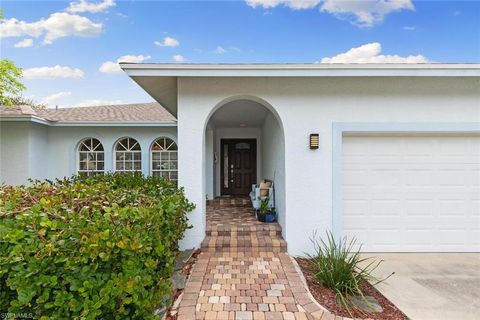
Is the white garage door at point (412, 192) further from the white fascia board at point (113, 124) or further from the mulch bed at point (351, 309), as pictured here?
the white fascia board at point (113, 124)

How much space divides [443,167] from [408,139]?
0.86 m

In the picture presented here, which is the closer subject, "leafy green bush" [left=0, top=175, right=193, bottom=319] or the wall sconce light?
"leafy green bush" [left=0, top=175, right=193, bottom=319]

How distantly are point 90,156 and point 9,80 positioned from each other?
779 centimetres

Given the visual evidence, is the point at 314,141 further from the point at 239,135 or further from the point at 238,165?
the point at 238,165

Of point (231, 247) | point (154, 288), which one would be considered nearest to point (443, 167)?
point (231, 247)

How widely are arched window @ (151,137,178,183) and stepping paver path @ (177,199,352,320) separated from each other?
486 centimetres

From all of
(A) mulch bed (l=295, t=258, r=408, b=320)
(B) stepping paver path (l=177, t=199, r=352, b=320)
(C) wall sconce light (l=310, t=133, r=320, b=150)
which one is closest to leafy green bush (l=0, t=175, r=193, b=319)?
(B) stepping paver path (l=177, t=199, r=352, b=320)

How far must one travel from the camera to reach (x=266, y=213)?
572 centimetres

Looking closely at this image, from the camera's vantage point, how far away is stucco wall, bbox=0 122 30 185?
26.8 ft

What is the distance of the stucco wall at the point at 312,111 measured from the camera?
4.65 metres

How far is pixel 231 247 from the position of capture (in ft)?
15.1

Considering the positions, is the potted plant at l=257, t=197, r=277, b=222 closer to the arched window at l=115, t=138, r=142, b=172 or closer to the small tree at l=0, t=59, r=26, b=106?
the arched window at l=115, t=138, r=142, b=172

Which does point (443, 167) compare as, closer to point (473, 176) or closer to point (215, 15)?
point (473, 176)

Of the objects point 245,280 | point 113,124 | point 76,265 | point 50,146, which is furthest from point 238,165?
point 76,265
